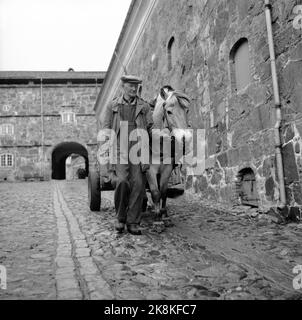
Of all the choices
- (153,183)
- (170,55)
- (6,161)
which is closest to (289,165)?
(153,183)

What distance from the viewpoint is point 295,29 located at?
159 inches

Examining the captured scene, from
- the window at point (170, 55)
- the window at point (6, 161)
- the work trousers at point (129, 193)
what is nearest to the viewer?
the work trousers at point (129, 193)

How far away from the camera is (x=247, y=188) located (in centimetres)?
557

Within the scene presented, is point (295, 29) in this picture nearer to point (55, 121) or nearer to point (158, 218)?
point (158, 218)

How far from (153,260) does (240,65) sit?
4.11 meters

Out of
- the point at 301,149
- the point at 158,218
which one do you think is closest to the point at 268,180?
the point at 301,149

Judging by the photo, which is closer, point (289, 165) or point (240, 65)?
point (289, 165)

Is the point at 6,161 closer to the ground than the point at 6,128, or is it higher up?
closer to the ground

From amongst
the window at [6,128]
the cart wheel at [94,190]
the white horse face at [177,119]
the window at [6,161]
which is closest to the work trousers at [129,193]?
the white horse face at [177,119]

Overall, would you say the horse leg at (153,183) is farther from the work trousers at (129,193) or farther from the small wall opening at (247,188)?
the small wall opening at (247,188)

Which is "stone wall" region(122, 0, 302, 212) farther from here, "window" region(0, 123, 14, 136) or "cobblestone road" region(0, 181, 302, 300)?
"window" region(0, 123, 14, 136)

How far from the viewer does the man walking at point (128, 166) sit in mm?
3707

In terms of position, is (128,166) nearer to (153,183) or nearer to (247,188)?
(153,183)

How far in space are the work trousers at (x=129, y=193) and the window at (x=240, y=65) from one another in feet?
9.14
